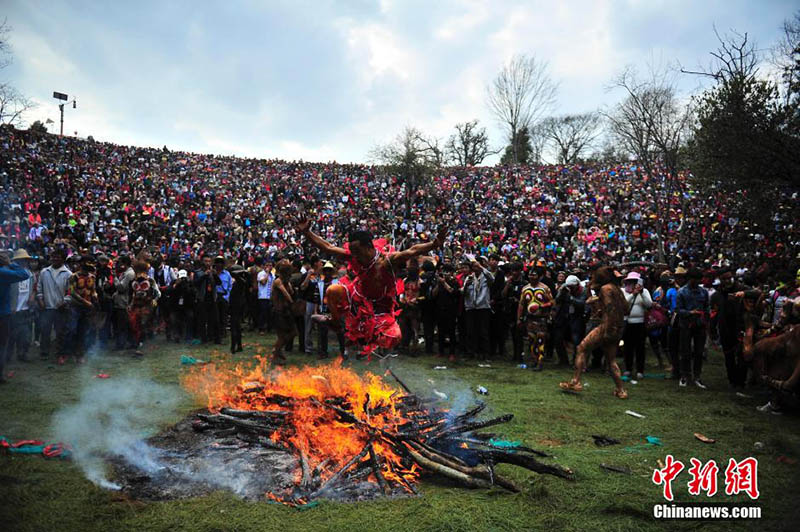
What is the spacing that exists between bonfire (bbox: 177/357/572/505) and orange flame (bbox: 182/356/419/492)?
0.01 meters

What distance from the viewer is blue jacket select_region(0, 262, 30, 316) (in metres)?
6.65

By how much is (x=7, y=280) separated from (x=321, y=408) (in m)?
5.12

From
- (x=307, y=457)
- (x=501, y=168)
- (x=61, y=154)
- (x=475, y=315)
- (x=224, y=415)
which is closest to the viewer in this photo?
(x=307, y=457)

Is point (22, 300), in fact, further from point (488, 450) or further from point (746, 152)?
point (746, 152)

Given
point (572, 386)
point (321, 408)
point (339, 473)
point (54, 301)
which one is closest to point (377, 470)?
point (339, 473)

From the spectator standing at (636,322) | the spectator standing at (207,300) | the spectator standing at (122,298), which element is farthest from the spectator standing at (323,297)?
the spectator standing at (636,322)

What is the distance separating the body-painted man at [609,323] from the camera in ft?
23.7

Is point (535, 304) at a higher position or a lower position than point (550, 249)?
lower

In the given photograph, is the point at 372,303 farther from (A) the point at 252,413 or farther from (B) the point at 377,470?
(B) the point at 377,470

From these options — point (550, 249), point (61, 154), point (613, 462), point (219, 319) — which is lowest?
point (613, 462)

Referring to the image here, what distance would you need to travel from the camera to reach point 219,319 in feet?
37.0

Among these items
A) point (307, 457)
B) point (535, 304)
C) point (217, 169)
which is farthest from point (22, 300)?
point (217, 169)

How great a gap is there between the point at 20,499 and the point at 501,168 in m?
34.3

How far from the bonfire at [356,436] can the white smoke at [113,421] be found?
57cm
